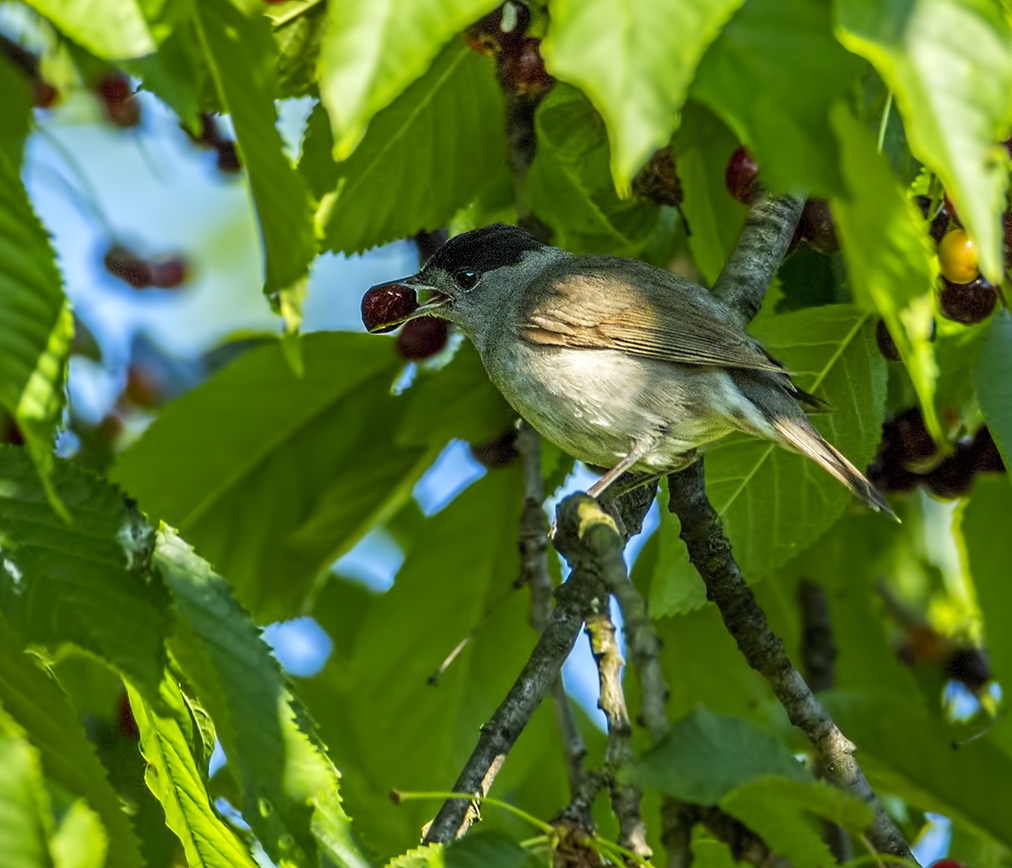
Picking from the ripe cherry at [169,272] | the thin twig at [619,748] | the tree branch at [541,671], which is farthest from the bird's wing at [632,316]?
the ripe cherry at [169,272]

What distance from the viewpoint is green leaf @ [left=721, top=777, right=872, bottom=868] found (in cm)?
186

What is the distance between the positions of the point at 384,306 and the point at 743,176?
115cm

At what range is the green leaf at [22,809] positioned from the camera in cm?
165

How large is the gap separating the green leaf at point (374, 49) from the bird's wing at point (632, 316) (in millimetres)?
1844

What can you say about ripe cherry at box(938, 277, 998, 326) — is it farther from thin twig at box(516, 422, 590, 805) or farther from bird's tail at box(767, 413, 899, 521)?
thin twig at box(516, 422, 590, 805)

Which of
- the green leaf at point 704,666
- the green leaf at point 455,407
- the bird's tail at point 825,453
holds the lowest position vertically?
the green leaf at point 704,666

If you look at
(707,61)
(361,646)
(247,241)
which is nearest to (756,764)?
(707,61)

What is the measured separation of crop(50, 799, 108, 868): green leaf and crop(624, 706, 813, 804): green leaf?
0.78 m

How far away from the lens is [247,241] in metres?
9.11

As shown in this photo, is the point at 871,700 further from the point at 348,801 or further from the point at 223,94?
the point at 223,94

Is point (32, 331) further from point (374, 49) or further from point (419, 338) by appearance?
point (419, 338)

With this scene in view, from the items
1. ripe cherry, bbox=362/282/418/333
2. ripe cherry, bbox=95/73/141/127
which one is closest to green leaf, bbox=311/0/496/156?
ripe cherry, bbox=362/282/418/333

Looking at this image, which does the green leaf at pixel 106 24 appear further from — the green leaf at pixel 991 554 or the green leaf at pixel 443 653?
the green leaf at pixel 991 554

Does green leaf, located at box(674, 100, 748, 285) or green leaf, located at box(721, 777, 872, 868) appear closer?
green leaf, located at box(721, 777, 872, 868)
